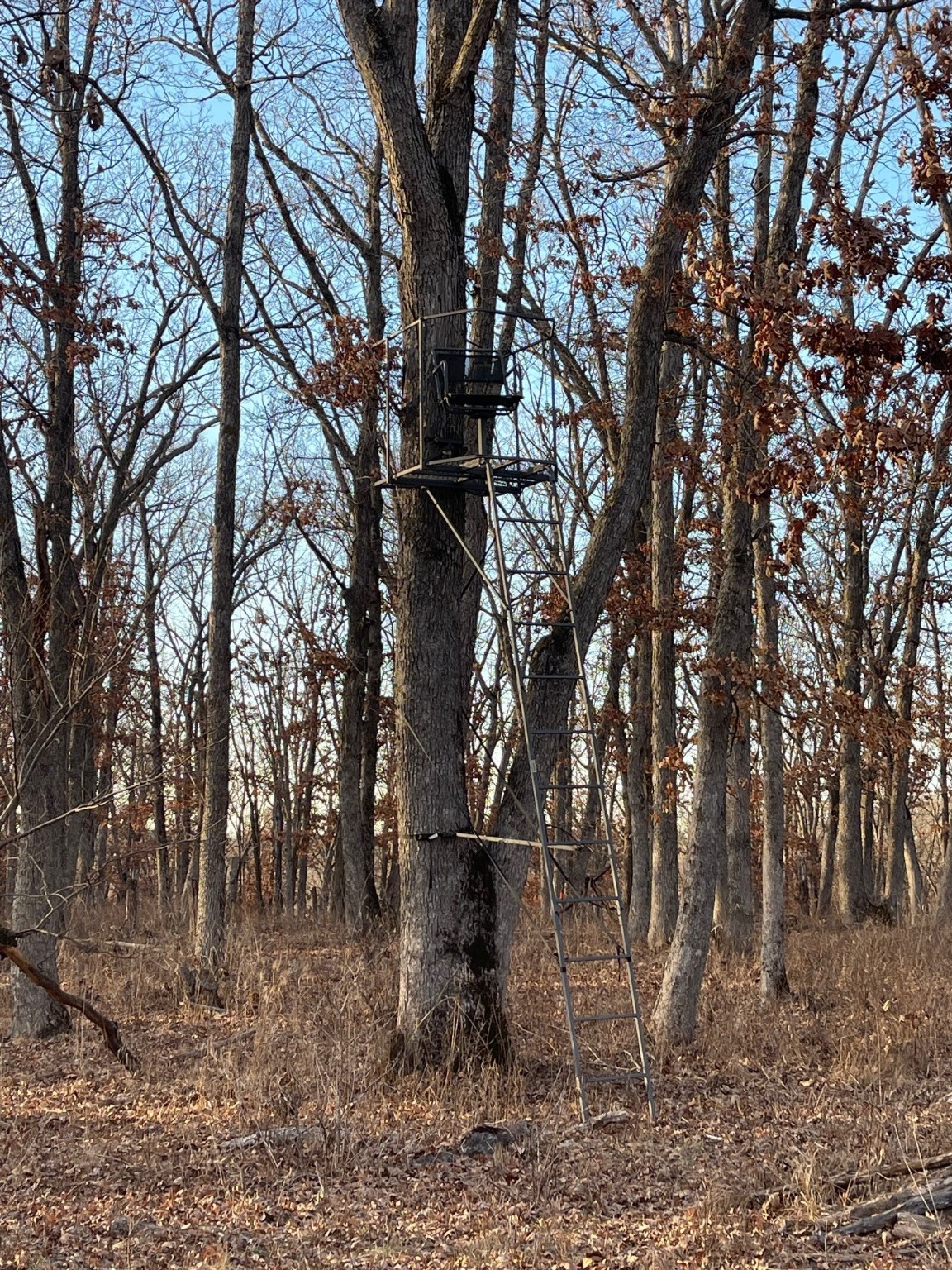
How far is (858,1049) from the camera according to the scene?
9.23 meters

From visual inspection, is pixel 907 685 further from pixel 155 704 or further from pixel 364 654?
pixel 155 704

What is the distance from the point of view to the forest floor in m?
5.38

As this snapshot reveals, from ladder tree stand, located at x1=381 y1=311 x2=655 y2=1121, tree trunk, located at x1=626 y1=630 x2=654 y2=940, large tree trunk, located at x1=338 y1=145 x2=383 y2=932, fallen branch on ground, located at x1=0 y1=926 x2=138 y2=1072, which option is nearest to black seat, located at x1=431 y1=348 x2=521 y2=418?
ladder tree stand, located at x1=381 y1=311 x2=655 y2=1121

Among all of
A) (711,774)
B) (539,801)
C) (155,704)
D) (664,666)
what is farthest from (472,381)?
(155,704)

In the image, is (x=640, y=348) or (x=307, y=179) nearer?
(x=640, y=348)

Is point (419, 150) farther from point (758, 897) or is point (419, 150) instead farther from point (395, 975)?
point (758, 897)

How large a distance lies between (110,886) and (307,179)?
20493 mm

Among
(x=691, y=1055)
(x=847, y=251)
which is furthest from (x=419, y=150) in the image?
(x=691, y=1055)

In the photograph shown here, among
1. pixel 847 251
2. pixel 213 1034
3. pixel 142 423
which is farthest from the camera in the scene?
pixel 142 423

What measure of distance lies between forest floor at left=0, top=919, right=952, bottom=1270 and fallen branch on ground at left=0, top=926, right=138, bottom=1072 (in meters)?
0.25

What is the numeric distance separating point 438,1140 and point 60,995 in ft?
8.79

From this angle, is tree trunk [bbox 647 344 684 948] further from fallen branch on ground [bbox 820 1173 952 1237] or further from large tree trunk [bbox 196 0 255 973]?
fallen branch on ground [bbox 820 1173 952 1237]

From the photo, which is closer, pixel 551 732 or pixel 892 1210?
pixel 892 1210

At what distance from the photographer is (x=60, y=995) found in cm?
778
